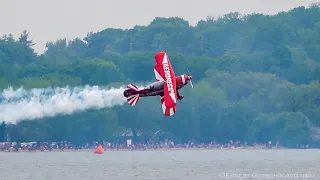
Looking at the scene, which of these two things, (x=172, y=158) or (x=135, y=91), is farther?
(x=172, y=158)

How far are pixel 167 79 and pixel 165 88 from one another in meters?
0.69

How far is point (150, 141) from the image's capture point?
196 m

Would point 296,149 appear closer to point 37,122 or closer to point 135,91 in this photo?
point 37,122

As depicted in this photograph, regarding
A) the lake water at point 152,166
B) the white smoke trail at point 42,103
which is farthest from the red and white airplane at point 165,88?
the lake water at point 152,166

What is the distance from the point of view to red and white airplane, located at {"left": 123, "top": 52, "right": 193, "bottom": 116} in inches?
3718

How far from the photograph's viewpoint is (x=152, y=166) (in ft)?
455

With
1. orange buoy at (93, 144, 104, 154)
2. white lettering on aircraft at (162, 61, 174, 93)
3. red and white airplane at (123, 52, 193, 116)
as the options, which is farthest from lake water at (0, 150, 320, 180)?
white lettering on aircraft at (162, 61, 174, 93)

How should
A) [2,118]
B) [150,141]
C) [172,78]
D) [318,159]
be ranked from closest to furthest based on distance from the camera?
[172,78], [2,118], [318,159], [150,141]

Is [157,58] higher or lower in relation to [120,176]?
higher

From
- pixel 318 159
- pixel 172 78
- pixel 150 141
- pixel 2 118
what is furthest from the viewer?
pixel 150 141

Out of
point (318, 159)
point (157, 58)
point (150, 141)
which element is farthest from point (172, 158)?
point (157, 58)

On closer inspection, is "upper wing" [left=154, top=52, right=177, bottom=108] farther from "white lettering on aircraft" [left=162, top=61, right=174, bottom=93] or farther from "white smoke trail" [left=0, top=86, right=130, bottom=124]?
"white smoke trail" [left=0, top=86, right=130, bottom=124]

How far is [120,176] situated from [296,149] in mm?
81200

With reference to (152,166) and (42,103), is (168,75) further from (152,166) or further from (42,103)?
(152,166)
